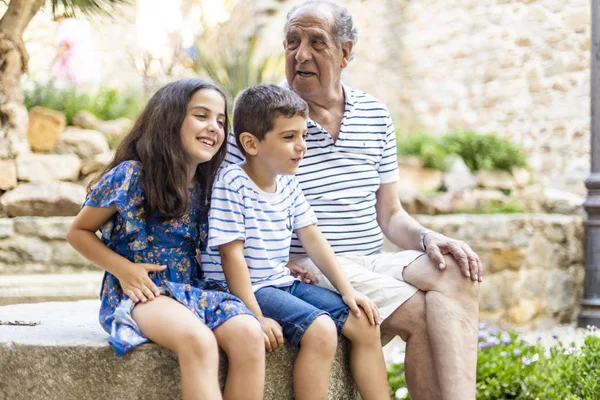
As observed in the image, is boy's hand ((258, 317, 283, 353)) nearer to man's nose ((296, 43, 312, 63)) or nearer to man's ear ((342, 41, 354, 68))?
man's nose ((296, 43, 312, 63))

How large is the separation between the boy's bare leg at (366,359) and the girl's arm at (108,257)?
590 millimetres

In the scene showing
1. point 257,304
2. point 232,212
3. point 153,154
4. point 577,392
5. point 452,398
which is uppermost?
point 153,154

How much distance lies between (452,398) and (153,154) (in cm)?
112

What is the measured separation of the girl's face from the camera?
2.42 metres

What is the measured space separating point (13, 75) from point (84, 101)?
55.2 inches

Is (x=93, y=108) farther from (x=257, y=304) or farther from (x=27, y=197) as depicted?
(x=257, y=304)

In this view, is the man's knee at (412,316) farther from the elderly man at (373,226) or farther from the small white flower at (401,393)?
the small white flower at (401,393)

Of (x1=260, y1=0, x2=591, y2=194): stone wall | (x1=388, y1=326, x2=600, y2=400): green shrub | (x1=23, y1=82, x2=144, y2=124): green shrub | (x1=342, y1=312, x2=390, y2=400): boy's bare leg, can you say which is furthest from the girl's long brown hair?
(x1=260, y1=0, x2=591, y2=194): stone wall

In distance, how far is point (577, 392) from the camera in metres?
3.32

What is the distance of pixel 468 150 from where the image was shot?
7.45 metres

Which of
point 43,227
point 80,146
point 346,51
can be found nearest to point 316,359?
point 346,51

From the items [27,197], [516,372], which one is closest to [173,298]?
[516,372]

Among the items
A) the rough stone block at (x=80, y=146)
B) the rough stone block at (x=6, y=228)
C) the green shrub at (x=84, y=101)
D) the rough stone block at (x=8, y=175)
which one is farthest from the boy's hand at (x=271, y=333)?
the green shrub at (x=84, y=101)

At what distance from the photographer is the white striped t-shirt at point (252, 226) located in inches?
93.5
